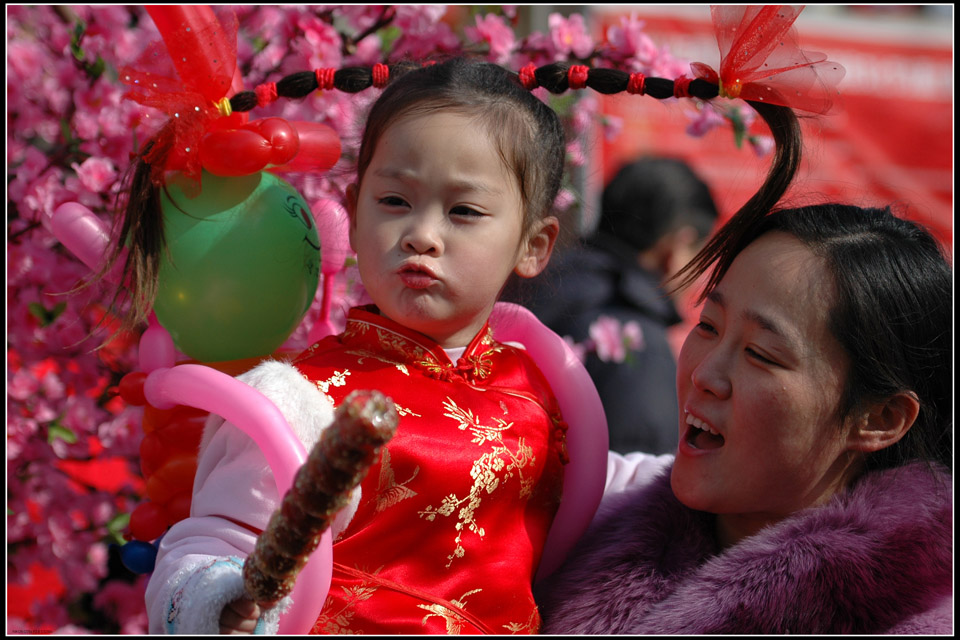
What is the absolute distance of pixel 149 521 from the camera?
1861mm

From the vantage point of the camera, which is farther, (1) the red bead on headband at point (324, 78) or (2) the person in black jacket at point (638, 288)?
(2) the person in black jacket at point (638, 288)

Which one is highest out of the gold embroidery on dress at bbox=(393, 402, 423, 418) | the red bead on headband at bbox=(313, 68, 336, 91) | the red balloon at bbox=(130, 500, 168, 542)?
the red bead on headband at bbox=(313, 68, 336, 91)

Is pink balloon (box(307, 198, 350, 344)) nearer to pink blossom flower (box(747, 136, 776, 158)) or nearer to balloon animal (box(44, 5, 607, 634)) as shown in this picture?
balloon animal (box(44, 5, 607, 634))

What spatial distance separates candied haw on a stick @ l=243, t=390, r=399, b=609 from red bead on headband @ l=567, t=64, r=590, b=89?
3.81ft

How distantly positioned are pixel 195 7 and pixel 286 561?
4.10ft

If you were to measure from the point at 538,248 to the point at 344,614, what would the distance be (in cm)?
92

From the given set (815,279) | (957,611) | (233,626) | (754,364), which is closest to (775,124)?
(815,279)

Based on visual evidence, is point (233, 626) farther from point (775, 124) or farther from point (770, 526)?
point (775, 124)

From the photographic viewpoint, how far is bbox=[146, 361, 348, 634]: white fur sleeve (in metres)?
1.36

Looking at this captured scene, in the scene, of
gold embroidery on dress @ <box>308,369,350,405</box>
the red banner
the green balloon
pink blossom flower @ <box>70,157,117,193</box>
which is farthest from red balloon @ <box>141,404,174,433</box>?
the red banner

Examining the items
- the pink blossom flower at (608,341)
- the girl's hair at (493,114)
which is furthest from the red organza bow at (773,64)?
the pink blossom flower at (608,341)

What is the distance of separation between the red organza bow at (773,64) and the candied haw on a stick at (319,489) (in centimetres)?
117

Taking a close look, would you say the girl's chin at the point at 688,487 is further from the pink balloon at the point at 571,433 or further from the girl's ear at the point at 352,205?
the girl's ear at the point at 352,205

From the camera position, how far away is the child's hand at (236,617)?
132 centimetres
